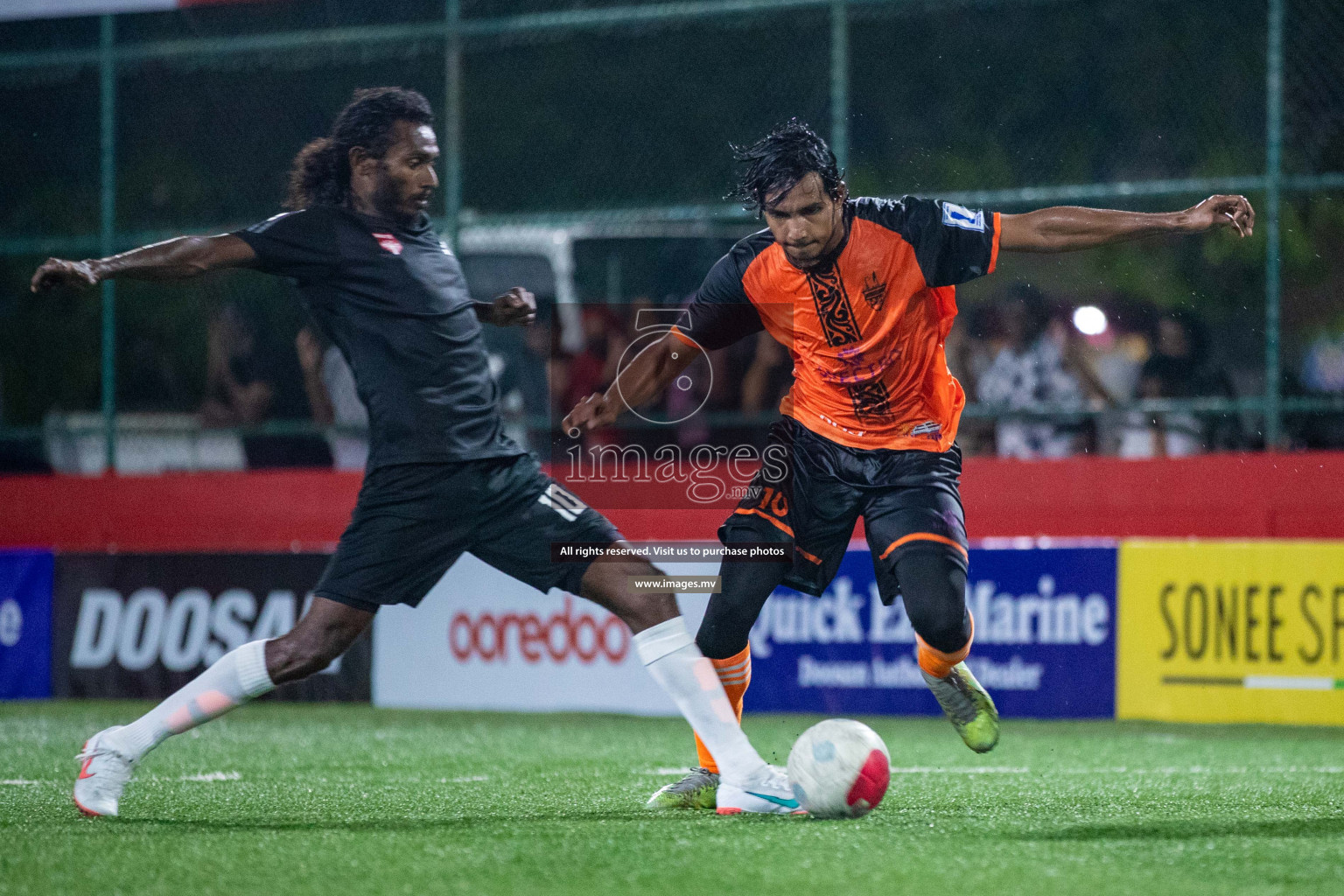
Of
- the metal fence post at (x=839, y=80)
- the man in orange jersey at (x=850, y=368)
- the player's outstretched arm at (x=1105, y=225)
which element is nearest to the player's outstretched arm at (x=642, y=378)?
the man in orange jersey at (x=850, y=368)

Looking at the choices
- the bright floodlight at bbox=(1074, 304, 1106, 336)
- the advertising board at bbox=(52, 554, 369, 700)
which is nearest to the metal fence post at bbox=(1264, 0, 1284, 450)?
the bright floodlight at bbox=(1074, 304, 1106, 336)

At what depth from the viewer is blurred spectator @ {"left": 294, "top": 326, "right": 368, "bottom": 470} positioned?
36.6 feet

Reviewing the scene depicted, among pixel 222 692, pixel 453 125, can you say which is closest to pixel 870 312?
pixel 222 692

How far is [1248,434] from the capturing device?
965 centimetres

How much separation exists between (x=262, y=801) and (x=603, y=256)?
7.39 meters

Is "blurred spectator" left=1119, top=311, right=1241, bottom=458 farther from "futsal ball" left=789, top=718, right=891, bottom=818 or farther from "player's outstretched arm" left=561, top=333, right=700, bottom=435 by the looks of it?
"futsal ball" left=789, top=718, right=891, bottom=818

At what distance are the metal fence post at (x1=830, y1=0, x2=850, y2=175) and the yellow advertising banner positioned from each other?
3.05 m

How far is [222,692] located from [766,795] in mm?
1705

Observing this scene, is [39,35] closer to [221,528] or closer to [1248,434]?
[221,528]

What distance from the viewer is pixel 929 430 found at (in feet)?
18.2

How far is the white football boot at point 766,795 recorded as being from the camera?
5.19 meters

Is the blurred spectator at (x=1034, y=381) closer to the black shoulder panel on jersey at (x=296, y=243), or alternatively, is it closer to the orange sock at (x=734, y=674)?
the orange sock at (x=734, y=674)

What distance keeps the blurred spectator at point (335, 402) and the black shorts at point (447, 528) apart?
5.81 m

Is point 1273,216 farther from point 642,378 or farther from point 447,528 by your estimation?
point 447,528
